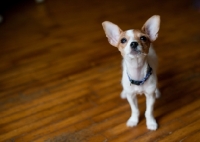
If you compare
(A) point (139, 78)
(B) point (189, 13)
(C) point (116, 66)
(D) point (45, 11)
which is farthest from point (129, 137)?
(D) point (45, 11)

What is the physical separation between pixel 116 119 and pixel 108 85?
40cm

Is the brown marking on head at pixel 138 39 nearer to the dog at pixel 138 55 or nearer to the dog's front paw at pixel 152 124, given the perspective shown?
the dog at pixel 138 55

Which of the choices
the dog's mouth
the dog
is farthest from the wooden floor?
the dog's mouth

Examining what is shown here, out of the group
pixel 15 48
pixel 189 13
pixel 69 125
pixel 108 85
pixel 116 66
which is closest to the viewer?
pixel 69 125

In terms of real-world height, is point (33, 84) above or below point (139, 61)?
below

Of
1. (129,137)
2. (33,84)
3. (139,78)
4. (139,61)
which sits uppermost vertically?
(139,61)

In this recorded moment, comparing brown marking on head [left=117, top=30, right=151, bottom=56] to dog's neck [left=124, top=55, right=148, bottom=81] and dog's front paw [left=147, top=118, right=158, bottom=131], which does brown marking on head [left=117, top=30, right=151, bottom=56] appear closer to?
dog's neck [left=124, top=55, right=148, bottom=81]

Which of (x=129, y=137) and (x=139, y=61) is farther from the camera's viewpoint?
(x=129, y=137)

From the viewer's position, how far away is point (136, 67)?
155 cm

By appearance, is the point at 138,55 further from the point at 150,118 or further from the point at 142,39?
the point at 150,118

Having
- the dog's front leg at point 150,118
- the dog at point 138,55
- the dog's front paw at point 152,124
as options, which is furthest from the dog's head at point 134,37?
the dog's front paw at point 152,124

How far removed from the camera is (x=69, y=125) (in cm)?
185

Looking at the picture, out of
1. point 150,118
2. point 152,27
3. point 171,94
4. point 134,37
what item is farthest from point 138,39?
point 171,94

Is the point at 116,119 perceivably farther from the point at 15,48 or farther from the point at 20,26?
the point at 20,26
